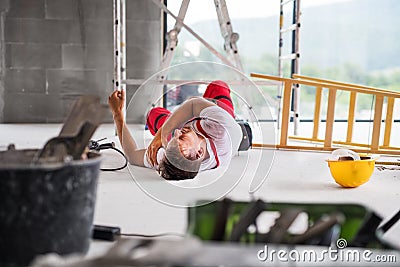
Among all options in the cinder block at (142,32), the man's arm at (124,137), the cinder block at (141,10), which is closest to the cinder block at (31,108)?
the cinder block at (142,32)

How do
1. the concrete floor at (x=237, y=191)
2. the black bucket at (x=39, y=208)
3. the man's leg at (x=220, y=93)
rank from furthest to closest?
1. the man's leg at (x=220, y=93)
2. the concrete floor at (x=237, y=191)
3. the black bucket at (x=39, y=208)

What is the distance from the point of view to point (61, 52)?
15.4ft

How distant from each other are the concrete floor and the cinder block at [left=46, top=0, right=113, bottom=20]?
2.18m

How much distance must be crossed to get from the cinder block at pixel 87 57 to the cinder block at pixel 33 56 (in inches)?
3.0

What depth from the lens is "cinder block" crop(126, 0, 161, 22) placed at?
15.4 ft

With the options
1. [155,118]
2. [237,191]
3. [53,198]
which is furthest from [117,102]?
[53,198]

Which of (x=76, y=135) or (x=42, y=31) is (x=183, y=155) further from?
(x=42, y=31)

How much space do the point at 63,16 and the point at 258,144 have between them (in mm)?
2571

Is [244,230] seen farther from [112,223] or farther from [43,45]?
[43,45]

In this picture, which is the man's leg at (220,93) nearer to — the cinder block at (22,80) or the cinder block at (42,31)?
the cinder block at (42,31)

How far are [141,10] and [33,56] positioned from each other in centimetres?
103

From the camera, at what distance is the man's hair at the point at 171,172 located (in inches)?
82.5

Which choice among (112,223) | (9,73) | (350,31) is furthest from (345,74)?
(112,223)

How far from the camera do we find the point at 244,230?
1038mm
